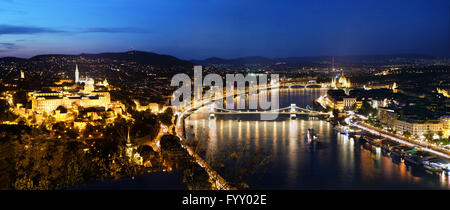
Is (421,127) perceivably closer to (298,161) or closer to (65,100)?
(298,161)

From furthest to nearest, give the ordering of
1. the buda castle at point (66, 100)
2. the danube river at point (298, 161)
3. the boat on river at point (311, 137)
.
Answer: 1. the buda castle at point (66, 100)
2. the boat on river at point (311, 137)
3. the danube river at point (298, 161)

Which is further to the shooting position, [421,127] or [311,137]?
[421,127]

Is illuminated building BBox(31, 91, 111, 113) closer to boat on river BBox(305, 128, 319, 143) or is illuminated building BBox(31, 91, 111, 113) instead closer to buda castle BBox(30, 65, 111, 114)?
buda castle BBox(30, 65, 111, 114)

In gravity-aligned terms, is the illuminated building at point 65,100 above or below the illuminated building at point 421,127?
above

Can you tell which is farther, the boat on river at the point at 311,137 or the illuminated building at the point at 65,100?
the illuminated building at the point at 65,100

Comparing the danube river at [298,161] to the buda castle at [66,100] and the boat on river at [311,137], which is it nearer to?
the boat on river at [311,137]

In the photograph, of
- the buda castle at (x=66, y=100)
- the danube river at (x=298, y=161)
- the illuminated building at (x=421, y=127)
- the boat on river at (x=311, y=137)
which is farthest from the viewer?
the buda castle at (x=66, y=100)

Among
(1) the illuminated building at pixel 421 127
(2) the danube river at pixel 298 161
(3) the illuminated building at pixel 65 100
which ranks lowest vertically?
(2) the danube river at pixel 298 161

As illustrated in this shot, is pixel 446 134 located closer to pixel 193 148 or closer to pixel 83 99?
pixel 193 148

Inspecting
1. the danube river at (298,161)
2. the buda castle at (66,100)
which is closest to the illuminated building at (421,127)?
the danube river at (298,161)

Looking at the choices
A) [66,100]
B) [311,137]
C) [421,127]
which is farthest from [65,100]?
[421,127]
